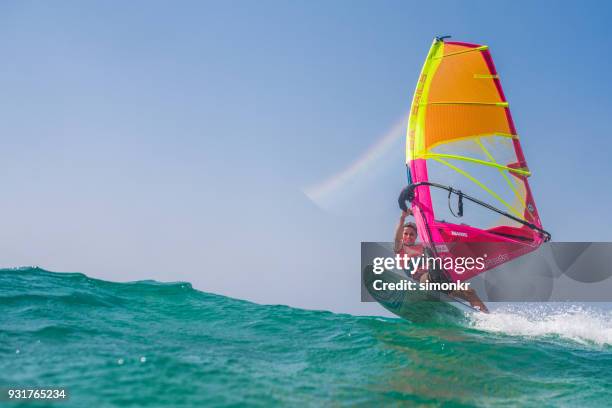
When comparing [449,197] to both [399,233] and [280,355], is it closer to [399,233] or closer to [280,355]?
[399,233]

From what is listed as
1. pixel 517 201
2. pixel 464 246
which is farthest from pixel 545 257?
pixel 464 246

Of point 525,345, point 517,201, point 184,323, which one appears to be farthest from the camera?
point 517,201

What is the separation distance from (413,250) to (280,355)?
15.6 feet

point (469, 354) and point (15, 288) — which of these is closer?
point (469, 354)

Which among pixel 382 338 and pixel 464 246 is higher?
pixel 464 246

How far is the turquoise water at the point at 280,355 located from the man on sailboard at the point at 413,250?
0.54 meters

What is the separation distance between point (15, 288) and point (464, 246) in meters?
10.9

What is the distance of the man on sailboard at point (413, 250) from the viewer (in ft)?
35.9

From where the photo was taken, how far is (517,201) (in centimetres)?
1225

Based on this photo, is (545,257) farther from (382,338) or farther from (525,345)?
(382,338)

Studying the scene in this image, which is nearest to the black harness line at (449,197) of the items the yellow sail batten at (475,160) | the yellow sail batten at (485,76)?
the yellow sail batten at (475,160)

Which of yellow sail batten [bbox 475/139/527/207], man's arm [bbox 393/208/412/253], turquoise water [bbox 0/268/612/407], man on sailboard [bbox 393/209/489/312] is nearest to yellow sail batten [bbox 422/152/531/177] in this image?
yellow sail batten [bbox 475/139/527/207]

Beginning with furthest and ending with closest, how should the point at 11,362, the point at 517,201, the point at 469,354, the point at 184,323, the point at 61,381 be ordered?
the point at 517,201 < the point at 184,323 < the point at 469,354 < the point at 11,362 < the point at 61,381

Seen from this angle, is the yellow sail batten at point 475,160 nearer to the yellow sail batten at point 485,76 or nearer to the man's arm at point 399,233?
the man's arm at point 399,233
